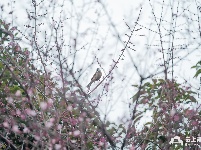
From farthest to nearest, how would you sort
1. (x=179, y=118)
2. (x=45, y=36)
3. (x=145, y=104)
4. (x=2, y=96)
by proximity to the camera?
(x=145, y=104) → (x=2, y=96) → (x=45, y=36) → (x=179, y=118)

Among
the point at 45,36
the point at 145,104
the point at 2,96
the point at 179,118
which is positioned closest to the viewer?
the point at 179,118

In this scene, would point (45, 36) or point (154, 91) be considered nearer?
point (45, 36)

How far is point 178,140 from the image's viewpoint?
134 inches

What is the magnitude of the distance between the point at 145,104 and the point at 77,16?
1643mm

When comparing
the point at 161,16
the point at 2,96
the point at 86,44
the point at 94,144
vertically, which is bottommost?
the point at 94,144

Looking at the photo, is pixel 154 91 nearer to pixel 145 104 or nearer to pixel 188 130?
pixel 145 104

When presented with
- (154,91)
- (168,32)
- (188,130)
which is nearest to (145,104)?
(154,91)

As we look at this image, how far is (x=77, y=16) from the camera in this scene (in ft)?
12.3

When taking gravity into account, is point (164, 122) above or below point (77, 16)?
below

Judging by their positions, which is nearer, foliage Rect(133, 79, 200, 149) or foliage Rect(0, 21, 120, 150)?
foliage Rect(0, 21, 120, 150)

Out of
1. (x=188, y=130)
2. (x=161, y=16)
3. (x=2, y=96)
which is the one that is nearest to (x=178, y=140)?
(x=188, y=130)

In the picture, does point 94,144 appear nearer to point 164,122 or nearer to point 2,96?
point 164,122

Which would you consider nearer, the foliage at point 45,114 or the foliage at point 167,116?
the foliage at point 45,114

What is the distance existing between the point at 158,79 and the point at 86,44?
141 cm
